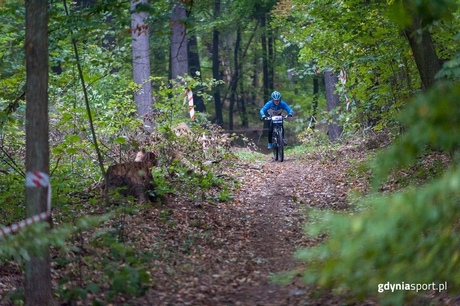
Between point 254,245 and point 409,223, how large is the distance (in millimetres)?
6083

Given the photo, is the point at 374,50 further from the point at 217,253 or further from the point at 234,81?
the point at 234,81

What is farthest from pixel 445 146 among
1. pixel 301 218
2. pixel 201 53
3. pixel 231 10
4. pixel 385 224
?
pixel 201 53

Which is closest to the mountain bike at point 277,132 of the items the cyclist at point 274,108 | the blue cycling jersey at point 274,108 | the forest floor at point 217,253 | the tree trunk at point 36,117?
the cyclist at point 274,108

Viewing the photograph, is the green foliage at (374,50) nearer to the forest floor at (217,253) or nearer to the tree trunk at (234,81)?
the forest floor at (217,253)

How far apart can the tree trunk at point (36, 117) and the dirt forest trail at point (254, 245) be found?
1029 millimetres

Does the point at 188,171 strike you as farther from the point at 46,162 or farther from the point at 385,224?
the point at 385,224

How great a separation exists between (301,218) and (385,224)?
7594 millimetres

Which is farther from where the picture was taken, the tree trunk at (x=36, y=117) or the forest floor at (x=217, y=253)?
the forest floor at (x=217, y=253)

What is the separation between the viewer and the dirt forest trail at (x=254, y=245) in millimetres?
6051

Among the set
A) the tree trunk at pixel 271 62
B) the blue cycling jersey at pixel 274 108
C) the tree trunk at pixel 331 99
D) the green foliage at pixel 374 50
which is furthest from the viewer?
the tree trunk at pixel 271 62

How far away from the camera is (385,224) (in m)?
2.20

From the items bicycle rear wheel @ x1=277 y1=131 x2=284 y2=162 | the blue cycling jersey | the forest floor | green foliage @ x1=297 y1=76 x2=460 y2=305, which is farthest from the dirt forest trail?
the blue cycling jersey

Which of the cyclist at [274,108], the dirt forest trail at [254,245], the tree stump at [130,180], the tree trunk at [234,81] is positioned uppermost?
the tree trunk at [234,81]

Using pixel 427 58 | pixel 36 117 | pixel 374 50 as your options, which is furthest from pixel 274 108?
pixel 36 117
